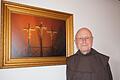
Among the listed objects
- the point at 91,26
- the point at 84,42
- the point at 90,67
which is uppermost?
the point at 91,26

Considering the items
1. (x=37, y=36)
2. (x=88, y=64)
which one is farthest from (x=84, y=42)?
(x=37, y=36)

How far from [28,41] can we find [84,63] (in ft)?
2.20

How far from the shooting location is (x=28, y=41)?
7.00 feet

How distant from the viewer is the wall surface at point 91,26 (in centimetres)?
213

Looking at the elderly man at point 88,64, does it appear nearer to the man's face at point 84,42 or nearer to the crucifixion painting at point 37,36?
the man's face at point 84,42

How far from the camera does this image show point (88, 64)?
205 cm

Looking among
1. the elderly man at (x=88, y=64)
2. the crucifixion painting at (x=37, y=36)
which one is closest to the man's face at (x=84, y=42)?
the elderly man at (x=88, y=64)

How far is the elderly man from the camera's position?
2.01 metres

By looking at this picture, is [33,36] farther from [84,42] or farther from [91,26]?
[91,26]

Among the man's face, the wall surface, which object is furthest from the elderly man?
the wall surface

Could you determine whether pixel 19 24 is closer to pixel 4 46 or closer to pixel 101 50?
pixel 4 46

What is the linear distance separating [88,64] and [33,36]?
701mm

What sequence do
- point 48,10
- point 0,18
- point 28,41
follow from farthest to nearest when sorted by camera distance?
1. point 48,10
2. point 28,41
3. point 0,18

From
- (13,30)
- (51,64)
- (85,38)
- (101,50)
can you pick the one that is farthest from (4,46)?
A: (101,50)
